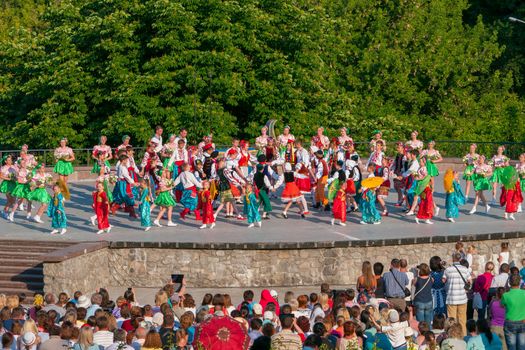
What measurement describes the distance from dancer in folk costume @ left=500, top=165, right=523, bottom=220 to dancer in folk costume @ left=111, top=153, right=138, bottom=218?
885 cm

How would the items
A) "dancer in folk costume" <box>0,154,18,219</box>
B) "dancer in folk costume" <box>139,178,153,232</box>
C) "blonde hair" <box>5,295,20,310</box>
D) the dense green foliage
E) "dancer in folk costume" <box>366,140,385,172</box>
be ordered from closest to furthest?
"blonde hair" <box>5,295,20,310</box> → "dancer in folk costume" <box>139,178,153,232</box> → "dancer in folk costume" <box>366,140,385,172</box> → "dancer in folk costume" <box>0,154,18,219</box> → the dense green foliage

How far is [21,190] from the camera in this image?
1372 inches

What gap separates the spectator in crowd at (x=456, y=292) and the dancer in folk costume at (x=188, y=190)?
32.6ft

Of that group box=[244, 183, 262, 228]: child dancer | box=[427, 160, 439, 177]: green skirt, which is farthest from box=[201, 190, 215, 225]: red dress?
box=[427, 160, 439, 177]: green skirt

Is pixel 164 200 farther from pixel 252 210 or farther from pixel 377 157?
pixel 377 157

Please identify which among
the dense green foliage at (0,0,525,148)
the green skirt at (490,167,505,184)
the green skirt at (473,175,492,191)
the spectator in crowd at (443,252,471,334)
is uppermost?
Result: the dense green foliage at (0,0,525,148)

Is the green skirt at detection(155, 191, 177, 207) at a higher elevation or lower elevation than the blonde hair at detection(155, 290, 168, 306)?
higher

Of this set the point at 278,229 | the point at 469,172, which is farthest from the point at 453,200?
the point at 278,229

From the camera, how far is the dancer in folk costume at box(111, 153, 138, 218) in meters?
34.1

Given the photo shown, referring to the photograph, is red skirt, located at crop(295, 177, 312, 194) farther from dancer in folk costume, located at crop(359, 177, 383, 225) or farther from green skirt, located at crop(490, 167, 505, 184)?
green skirt, located at crop(490, 167, 505, 184)

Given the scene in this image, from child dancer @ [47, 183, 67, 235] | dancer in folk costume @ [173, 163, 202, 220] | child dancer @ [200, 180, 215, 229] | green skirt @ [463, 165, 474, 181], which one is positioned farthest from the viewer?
green skirt @ [463, 165, 474, 181]

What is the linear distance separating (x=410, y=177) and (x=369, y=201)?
1539 mm

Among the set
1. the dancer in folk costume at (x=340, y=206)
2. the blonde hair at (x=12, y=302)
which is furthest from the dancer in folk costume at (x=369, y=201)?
the blonde hair at (x=12, y=302)

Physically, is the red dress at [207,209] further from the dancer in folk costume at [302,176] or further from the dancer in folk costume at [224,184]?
the dancer in folk costume at [302,176]
